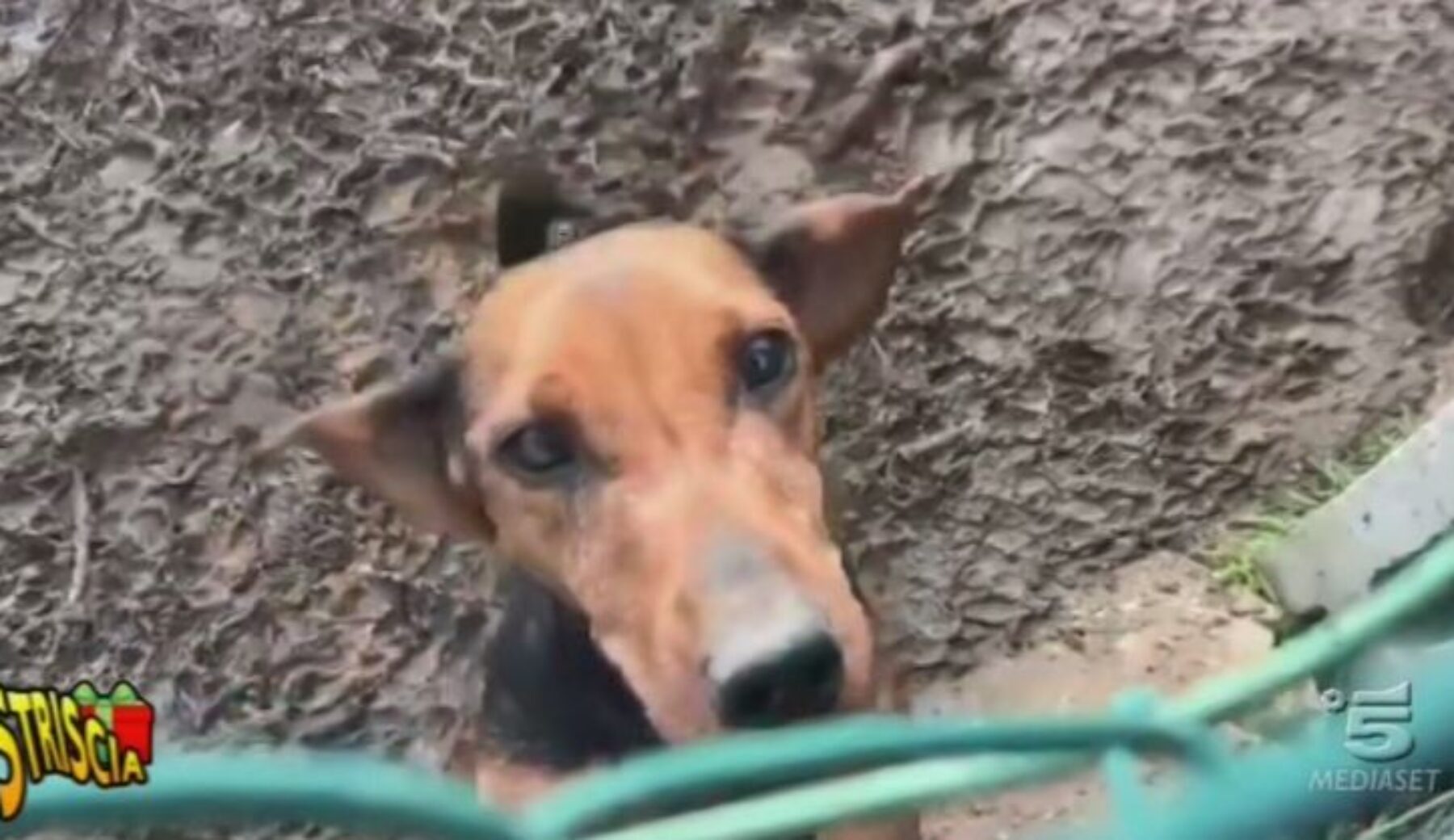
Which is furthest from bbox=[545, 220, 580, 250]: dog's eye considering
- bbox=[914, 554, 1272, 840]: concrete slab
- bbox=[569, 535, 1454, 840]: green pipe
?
bbox=[569, 535, 1454, 840]: green pipe

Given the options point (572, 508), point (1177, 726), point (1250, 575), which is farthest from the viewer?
point (1250, 575)

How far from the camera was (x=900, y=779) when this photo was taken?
394mm

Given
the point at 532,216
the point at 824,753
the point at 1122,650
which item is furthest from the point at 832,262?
the point at 824,753

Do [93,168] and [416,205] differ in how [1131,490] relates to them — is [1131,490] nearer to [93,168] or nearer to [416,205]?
[416,205]

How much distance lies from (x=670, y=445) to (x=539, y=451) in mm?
75

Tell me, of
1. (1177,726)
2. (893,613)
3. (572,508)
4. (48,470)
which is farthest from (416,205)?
(1177,726)

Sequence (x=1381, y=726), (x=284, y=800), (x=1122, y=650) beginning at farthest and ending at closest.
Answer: (x=1122, y=650)
(x=1381, y=726)
(x=284, y=800)

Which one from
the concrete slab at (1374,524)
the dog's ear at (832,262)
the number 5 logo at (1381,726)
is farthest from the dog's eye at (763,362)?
the number 5 logo at (1381,726)

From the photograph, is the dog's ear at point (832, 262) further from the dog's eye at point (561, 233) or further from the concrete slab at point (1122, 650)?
Result: the concrete slab at point (1122, 650)

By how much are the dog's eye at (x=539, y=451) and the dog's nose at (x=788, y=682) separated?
0.54ft

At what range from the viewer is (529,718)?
1.22 metres

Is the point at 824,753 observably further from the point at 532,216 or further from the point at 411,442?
the point at 532,216

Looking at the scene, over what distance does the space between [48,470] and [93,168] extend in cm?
20

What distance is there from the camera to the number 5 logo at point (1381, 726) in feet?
1.40
